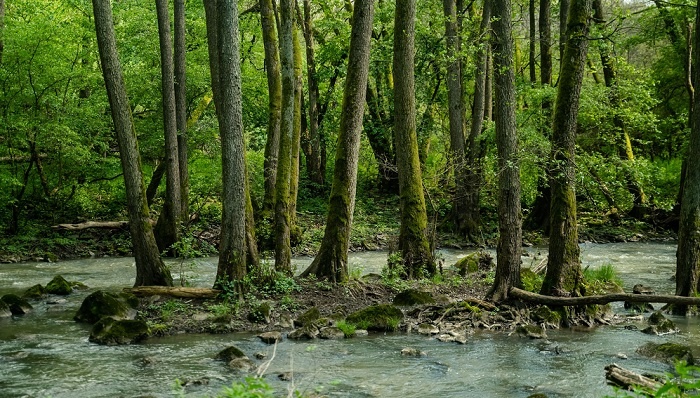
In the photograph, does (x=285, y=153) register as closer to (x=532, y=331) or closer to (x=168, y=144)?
(x=168, y=144)

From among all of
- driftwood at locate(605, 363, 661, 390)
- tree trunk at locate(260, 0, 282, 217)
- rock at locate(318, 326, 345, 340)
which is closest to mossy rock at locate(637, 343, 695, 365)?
driftwood at locate(605, 363, 661, 390)

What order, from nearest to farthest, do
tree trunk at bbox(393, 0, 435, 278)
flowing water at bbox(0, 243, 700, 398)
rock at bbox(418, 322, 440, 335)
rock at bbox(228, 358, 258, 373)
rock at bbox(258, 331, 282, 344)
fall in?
1. flowing water at bbox(0, 243, 700, 398)
2. rock at bbox(228, 358, 258, 373)
3. rock at bbox(258, 331, 282, 344)
4. rock at bbox(418, 322, 440, 335)
5. tree trunk at bbox(393, 0, 435, 278)

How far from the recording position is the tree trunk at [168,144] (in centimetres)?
1838

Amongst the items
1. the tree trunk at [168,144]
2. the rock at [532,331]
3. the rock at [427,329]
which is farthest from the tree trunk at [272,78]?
the rock at [532,331]

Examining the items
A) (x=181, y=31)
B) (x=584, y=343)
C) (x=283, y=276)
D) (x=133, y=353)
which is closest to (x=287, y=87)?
(x=283, y=276)

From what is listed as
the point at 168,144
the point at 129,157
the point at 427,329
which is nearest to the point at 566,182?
the point at 427,329

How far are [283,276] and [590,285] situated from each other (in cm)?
531

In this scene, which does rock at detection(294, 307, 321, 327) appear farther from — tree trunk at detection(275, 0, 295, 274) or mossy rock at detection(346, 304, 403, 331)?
tree trunk at detection(275, 0, 295, 274)

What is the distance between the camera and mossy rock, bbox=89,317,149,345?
32.9ft

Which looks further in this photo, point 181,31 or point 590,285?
point 181,31

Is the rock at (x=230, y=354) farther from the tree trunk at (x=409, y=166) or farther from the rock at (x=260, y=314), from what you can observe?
the tree trunk at (x=409, y=166)

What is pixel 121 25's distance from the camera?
990 inches

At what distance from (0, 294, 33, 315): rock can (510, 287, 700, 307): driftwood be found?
8.21m

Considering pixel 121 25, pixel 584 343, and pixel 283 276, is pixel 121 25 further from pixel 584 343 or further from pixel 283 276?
pixel 584 343
